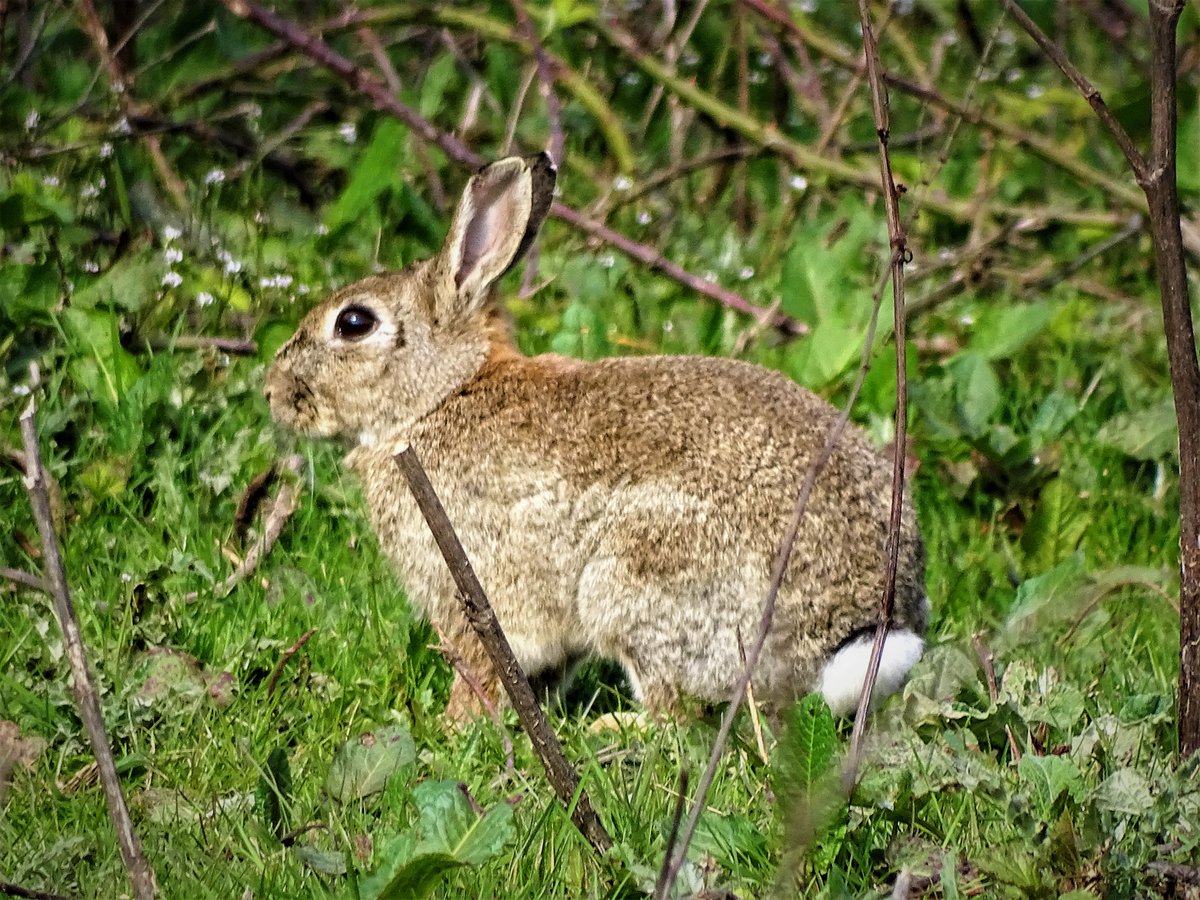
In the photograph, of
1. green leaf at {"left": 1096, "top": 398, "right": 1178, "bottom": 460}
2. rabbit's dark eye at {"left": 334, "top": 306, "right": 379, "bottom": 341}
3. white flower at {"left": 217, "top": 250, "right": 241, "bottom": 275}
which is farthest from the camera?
white flower at {"left": 217, "top": 250, "right": 241, "bottom": 275}

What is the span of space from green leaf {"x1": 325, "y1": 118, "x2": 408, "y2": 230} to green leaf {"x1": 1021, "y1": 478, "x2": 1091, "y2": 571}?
2435 millimetres

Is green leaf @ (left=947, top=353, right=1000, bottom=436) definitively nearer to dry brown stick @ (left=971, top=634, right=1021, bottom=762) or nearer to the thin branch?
dry brown stick @ (left=971, top=634, right=1021, bottom=762)

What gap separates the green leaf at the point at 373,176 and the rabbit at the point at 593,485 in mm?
1164

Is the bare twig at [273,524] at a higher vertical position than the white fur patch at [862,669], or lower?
lower

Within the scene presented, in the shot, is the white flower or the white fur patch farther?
the white flower

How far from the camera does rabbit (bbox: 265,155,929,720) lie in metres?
3.88

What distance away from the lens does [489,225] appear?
15.2 ft

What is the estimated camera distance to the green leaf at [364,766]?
324 centimetres

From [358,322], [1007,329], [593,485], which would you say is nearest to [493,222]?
[358,322]

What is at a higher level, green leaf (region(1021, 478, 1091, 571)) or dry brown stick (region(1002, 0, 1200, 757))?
dry brown stick (region(1002, 0, 1200, 757))

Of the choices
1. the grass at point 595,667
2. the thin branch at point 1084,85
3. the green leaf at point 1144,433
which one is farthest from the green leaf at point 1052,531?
the thin branch at point 1084,85

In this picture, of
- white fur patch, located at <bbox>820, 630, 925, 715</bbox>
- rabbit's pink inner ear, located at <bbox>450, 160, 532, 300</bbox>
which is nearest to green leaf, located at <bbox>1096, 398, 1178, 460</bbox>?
white fur patch, located at <bbox>820, 630, 925, 715</bbox>

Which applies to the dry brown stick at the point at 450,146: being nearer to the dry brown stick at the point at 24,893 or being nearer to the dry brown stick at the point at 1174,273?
the dry brown stick at the point at 1174,273

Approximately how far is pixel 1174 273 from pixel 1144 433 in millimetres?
2211
